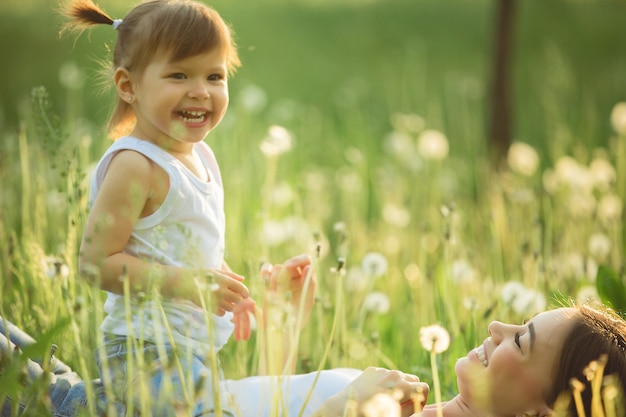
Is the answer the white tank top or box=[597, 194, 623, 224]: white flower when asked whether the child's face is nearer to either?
the white tank top

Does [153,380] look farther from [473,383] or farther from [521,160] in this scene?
[521,160]

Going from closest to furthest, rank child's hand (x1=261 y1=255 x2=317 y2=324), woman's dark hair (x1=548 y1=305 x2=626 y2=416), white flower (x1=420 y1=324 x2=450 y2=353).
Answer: white flower (x1=420 y1=324 x2=450 y2=353), woman's dark hair (x1=548 y1=305 x2=626 y2=416), child's hand (x1=261 y1=255 x2=317 y2=324)

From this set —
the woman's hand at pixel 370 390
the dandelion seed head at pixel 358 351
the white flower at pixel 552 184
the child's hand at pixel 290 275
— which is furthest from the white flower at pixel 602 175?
the woman's hand at pixel 370 390

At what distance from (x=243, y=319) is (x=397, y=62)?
5.68 metres

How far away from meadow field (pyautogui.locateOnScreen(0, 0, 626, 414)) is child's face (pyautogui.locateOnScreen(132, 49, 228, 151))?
0.19 m

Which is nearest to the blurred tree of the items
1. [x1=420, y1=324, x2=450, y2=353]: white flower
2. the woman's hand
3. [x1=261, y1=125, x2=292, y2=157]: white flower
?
[x1=261, y1=125, x2=292, y2=157]: white flower

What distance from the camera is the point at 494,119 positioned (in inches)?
185

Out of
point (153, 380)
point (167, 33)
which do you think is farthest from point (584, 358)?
point (167, 33)

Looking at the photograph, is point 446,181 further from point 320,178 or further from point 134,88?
point 134,88

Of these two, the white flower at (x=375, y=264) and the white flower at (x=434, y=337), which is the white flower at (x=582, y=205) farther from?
the white flower at (x=434, y=337)

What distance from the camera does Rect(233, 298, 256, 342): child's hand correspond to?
195cm

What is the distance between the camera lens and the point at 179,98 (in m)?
1.93

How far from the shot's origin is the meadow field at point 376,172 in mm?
2375

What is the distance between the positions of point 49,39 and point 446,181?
4169mm
